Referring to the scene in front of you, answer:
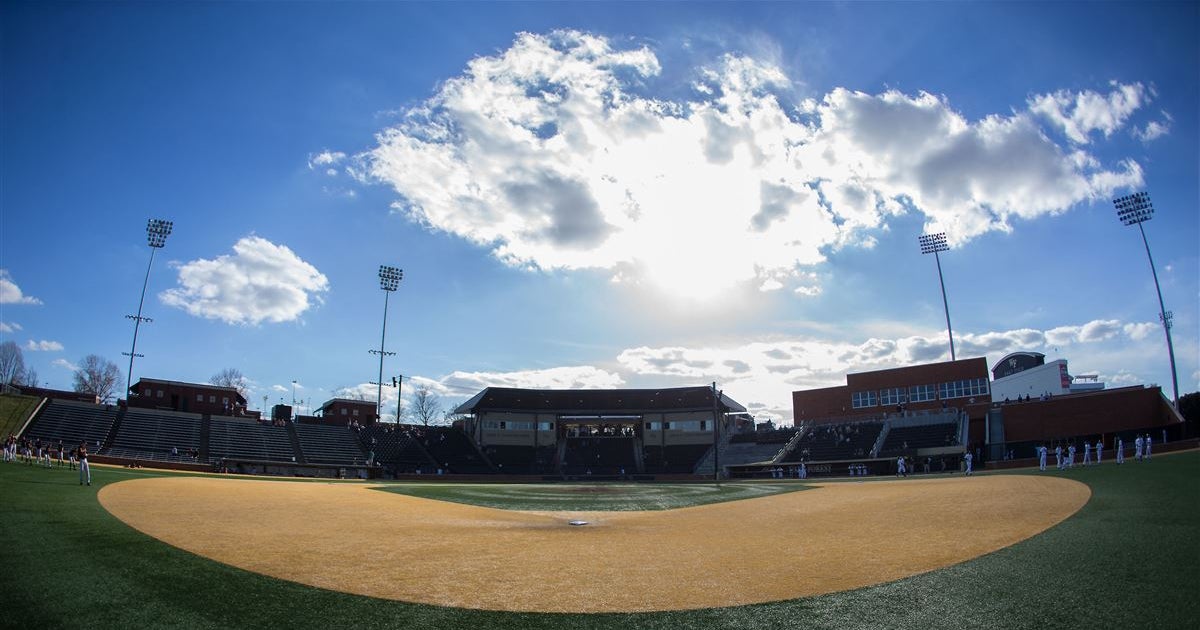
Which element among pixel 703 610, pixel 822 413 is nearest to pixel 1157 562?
pixel 703 610

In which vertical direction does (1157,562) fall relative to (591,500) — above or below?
above

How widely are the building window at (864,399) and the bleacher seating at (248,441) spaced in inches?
2330

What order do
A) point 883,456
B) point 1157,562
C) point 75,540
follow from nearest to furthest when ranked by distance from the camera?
point 1157,562
point 75,540
point 883,456

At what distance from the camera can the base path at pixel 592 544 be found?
8859mm

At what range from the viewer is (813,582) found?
928 centimetres

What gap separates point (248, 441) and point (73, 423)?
13.4m

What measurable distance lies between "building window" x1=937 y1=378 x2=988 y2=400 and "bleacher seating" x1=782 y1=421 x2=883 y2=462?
7925 millimetres

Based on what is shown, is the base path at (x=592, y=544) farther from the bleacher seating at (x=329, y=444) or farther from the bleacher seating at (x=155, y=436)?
the bleacher seating at (x=329, y=444)

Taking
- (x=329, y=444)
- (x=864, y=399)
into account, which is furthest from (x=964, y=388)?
(x=329, y=444)

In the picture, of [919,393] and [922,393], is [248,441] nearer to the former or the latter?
[919,393]

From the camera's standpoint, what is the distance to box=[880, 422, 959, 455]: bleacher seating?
53750 millimetres

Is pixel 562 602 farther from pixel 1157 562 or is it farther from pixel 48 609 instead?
pixel 1157 562

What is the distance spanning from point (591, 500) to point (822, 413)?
50027 millimetres

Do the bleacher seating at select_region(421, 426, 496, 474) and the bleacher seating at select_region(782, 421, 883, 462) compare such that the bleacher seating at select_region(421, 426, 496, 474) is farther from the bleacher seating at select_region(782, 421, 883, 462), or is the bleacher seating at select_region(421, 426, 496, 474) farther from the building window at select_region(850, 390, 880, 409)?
the building window at select_region(850, 390, 880, 409)
